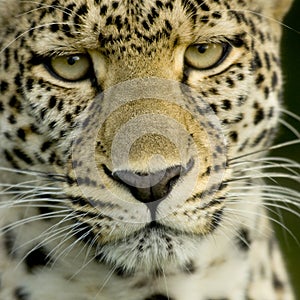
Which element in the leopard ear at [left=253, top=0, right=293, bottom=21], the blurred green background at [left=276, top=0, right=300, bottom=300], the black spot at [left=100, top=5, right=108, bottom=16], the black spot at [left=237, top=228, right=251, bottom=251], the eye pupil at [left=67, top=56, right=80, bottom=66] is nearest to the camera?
the black spot at [left=100, top=5, right=108, bottom=16]

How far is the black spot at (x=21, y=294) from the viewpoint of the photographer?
466cm

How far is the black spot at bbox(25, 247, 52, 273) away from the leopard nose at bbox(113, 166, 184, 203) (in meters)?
0.67

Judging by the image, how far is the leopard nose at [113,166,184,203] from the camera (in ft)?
13.4

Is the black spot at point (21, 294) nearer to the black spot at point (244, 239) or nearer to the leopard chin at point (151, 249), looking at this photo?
the leopard chin at point (151, 249)

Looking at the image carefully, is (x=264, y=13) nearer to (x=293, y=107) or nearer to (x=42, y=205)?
(x=42, y=205)

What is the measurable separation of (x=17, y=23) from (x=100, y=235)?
903mm

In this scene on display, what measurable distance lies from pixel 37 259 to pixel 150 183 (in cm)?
81

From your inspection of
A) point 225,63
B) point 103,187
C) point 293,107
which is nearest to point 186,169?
point 103,187

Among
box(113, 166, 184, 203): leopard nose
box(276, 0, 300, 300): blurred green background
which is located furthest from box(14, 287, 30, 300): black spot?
box(276, 0, 300, 300): blurred green background

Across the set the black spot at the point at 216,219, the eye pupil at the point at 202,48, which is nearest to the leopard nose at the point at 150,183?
the black spot at the point at 216,219

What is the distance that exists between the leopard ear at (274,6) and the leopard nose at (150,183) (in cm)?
103

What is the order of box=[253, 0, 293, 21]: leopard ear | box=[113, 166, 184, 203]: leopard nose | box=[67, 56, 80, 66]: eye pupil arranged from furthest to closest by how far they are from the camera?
box=[253, 0, 293, 21]: leopard ear, box=[67, 56, 80, 66]: eye pupil, box=[113, 166, 184, 203]: leopard nose

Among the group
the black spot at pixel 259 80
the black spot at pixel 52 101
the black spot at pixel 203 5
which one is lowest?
the black spot at pixel 52 101

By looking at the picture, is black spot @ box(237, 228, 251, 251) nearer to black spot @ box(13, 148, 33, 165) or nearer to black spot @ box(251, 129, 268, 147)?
black spot @ box(251, 129, 268, 147)
